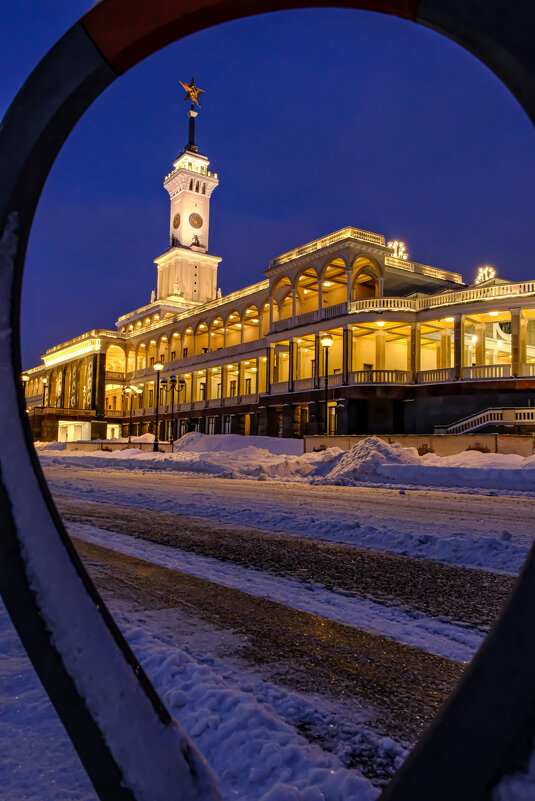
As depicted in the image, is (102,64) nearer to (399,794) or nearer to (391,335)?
(399,794)

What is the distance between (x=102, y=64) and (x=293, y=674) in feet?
8.71

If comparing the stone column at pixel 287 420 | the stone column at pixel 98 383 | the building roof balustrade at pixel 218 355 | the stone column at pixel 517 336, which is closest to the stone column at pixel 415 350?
the stone column at pixel 517 336

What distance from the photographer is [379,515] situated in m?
8.80

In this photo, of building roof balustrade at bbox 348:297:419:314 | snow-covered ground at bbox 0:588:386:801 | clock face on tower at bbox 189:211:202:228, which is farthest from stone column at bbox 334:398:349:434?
clock face on tower at bbox 189:211:202:228

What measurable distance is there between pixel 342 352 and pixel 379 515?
33.0m

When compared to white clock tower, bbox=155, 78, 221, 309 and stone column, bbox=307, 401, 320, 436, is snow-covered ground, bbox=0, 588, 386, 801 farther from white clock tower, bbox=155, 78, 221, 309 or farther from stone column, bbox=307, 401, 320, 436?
white clock tower, bbox=155, 78, 221, 309

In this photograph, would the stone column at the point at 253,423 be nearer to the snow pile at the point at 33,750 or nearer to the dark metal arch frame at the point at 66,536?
the snow pile at the point at 33,750

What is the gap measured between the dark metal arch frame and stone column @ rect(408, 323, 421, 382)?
115 feet

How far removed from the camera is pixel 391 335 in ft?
135

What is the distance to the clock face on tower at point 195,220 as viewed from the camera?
87081 millimetres

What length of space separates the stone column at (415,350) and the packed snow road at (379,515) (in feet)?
73.6

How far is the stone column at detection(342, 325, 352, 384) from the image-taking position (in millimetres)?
36281

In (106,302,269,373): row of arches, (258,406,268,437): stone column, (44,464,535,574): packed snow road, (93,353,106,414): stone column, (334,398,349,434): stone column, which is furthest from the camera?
(93,353,106,414): stone column

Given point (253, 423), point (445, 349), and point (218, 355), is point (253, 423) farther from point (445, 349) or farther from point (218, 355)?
point (445, 349)
